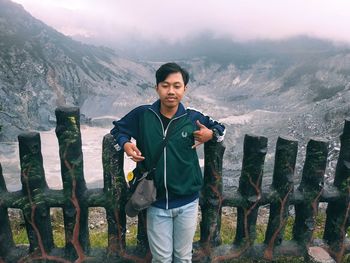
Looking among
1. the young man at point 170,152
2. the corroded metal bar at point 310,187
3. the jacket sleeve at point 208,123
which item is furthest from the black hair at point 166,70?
the corroded metal bar at point 310,187

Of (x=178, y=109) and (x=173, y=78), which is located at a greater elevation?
(x=173, y=78)

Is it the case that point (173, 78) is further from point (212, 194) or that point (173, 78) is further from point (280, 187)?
point (280, 187)

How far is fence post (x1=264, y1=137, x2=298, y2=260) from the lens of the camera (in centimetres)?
403

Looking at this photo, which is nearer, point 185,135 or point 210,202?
point 185,135

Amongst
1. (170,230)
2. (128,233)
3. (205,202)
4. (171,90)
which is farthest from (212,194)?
(128,233)

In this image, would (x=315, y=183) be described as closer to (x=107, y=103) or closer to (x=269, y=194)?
(x=269, y=194)

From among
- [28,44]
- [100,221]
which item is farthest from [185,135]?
[28,44]

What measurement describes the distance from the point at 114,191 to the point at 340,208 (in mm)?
2551

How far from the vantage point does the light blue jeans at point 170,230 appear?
3.24 metres

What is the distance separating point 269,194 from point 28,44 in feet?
200

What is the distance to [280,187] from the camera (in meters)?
4.13

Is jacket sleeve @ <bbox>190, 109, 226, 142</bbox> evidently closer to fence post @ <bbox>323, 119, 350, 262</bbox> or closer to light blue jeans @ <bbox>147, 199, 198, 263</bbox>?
light blue jeans @ <bbox>147, 199, 198, 263</bbox>

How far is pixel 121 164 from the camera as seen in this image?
3.88m

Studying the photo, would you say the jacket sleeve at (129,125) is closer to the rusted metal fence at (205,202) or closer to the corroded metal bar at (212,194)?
the rusted metal fence at (205,202)
